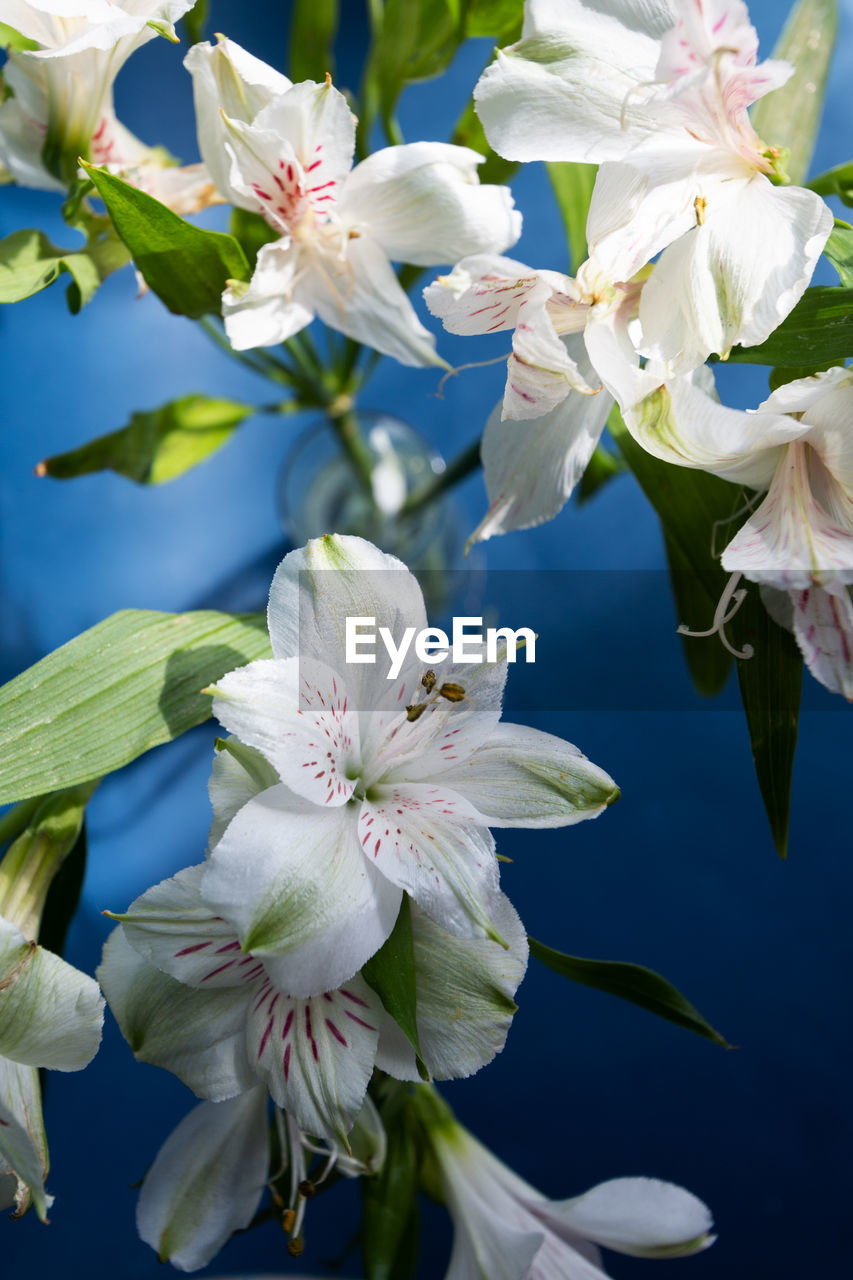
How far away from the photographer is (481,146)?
0.49 m

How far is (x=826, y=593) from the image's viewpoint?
1.13 ft

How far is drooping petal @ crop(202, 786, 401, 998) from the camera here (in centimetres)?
32

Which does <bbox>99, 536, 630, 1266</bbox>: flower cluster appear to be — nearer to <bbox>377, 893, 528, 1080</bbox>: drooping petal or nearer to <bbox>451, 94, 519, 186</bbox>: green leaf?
<bbox>377, 893, 528, 1080</bbox>: drooping petal

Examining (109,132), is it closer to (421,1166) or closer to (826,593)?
(826,593)

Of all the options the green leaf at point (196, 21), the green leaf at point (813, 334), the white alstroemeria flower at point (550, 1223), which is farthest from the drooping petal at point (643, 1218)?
the green leaf at point (196, 21)

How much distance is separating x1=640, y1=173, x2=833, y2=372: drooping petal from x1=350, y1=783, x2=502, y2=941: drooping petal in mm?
178

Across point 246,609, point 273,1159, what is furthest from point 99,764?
point 246,609

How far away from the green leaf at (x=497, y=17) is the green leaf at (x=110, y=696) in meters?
0.32

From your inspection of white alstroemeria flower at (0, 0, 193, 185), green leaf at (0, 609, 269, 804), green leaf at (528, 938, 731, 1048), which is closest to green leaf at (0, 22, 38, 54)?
white alstroemeria flower at (0, 0, 193, 185)

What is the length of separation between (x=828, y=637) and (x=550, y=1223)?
0.32m

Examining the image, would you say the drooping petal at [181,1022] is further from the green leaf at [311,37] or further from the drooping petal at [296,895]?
the green leaf at [311,37]

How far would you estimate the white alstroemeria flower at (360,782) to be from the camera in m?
0.32

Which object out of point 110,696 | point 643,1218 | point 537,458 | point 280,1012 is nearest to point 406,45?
point 537,458

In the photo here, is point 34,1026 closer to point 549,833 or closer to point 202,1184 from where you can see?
point 202,1184
